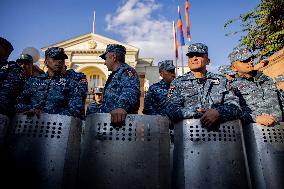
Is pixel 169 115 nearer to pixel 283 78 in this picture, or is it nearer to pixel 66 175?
pixel 66 175

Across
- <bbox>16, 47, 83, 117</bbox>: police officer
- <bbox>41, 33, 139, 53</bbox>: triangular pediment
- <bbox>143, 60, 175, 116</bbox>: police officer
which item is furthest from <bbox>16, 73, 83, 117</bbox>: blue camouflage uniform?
<bbox>41, 33, 139, 53</bbox>: triangular pediment

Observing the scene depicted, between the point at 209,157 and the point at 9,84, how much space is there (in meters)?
2.84

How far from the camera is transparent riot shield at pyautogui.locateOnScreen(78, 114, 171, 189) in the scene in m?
2.53

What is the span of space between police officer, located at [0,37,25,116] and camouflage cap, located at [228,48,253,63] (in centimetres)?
352

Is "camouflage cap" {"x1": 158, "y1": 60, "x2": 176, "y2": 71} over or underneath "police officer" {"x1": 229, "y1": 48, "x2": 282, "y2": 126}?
over

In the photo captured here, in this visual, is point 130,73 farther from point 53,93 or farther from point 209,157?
point 209,157

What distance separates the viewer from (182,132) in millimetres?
2738

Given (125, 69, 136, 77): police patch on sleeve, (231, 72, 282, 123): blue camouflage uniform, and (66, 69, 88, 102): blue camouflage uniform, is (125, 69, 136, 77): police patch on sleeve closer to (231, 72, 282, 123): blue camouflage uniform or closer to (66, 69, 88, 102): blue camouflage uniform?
(66, 69, 88, 102): blue camouflage uniform

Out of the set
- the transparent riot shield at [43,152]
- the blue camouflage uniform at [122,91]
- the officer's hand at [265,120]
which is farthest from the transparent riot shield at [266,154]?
the transparent riot shield at [43,152]

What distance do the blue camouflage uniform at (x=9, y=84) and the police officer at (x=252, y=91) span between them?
10.4 feet

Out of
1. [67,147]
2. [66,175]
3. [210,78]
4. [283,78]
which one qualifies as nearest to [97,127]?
[67,147]

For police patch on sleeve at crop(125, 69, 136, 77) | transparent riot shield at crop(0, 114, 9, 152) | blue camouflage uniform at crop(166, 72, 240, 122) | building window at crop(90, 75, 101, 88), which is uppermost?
building window at crop(90, 75, 101, 88)

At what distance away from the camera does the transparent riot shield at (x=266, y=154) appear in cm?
291

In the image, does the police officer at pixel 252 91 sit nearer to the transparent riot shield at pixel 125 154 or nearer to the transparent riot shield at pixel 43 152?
the transparent riot shield at pixel 125 154
